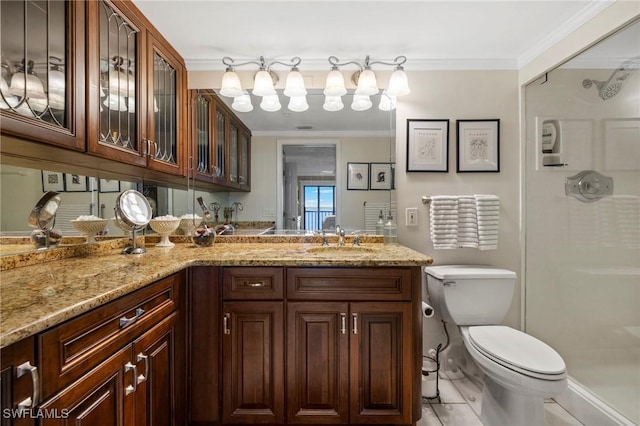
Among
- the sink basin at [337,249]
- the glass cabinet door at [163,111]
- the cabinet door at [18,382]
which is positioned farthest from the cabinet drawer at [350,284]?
the glass cabinet door at [163,111]

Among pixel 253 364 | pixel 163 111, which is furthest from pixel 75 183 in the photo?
pixel 253 364

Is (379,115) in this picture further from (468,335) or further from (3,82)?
(3,82)

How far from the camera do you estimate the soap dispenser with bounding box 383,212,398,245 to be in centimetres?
196

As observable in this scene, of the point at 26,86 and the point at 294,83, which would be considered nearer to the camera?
the point at 26,86

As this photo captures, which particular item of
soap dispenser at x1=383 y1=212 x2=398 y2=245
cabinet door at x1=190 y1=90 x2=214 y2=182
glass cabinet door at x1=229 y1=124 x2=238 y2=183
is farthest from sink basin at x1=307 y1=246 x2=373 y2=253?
cabinet door at x1=190 y1=90 x2=214 y2=182

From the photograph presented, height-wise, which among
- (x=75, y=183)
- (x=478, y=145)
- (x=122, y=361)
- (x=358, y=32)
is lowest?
(x=122, y=361)

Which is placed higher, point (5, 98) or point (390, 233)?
point (5, 98)

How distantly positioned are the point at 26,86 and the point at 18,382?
35.2 inches

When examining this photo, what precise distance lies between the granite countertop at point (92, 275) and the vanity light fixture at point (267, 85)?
98cm

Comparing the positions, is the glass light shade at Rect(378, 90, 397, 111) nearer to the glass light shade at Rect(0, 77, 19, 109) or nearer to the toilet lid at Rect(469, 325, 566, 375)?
the toilet lid at Rect(469, 325, 566, 375)

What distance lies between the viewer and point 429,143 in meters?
2.00

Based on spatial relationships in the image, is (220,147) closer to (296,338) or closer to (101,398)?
(296,338)

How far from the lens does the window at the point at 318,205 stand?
2.07m

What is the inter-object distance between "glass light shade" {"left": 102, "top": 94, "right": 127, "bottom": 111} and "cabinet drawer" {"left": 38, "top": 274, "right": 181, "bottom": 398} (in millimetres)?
815
